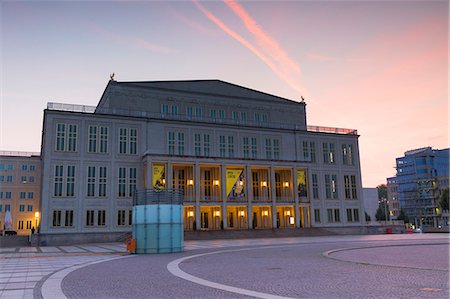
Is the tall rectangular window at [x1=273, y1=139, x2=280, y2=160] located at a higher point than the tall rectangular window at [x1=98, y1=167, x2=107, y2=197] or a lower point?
higher

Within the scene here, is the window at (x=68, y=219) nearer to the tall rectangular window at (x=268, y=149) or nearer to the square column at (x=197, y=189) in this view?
the square column at (x=197, y=189)

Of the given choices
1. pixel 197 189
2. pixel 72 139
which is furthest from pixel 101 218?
pixel 197 189

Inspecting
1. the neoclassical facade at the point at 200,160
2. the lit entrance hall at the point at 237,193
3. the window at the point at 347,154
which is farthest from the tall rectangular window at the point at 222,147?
the window at the point at 347,154

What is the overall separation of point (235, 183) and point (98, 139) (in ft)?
66.9

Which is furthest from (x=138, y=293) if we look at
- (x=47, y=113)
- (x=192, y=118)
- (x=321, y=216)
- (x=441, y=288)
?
(x=321, y=216)

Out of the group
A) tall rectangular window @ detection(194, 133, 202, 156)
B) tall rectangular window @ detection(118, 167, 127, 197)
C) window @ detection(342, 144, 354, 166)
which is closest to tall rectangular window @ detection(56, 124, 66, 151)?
tall rectangular window @ detection(118, 167, 127, 197)

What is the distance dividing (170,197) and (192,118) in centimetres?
3759

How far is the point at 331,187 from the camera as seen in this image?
70.8 meters

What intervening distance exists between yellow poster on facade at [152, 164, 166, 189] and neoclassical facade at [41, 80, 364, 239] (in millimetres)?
137

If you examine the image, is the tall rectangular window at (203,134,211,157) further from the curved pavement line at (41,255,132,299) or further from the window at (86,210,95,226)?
the curved pavement line at (41,255,132,299)

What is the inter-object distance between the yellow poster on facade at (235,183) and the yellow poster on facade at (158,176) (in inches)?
378

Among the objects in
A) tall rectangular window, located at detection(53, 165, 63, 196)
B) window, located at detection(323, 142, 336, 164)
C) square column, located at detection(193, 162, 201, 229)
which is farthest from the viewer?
window, located at detection(323, 142, 336, 164)

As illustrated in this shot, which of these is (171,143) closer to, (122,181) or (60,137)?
(122,181)

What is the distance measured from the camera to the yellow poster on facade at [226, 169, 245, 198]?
6144 centimetres
